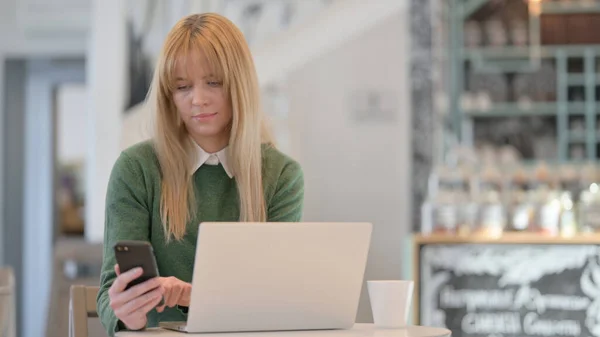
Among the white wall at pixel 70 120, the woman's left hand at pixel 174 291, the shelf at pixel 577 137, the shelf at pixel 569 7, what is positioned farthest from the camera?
the shelf at pixel 569 7

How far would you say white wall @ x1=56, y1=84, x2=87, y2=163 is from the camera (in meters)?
7.50

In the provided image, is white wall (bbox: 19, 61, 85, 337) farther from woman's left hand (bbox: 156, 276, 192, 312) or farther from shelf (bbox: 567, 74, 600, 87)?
woman's left hand (bbox: 156, 276, 192, 312)

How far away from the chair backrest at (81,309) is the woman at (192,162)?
128 millimetres

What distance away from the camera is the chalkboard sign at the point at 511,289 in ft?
14.6

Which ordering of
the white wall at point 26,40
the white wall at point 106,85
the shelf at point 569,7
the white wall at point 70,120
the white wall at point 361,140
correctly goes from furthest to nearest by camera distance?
the shelf at point 569,7 < the white wall at point 70,120 < the white wall at point 26,40 < the white wall at point 361,140 < the white wall at point 106,85

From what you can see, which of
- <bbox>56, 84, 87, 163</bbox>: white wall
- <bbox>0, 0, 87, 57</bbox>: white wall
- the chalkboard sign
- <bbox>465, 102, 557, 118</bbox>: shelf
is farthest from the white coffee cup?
<bbox>465, 102, 557, 118</bbox>: shelf

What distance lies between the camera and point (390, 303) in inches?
72.0

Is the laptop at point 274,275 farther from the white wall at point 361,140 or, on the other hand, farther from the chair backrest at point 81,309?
the white wall at point 361,140

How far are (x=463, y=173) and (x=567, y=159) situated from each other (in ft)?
11.8

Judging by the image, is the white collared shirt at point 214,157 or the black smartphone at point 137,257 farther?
the white collared shirt at point 214,157

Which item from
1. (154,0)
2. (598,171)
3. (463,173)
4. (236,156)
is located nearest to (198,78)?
(236,156)

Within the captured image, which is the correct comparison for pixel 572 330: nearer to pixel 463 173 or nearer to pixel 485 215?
pixel 485 215

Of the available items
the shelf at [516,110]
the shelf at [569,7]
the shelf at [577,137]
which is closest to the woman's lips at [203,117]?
the shelf at [516,110]

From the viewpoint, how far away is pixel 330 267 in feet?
5.38
